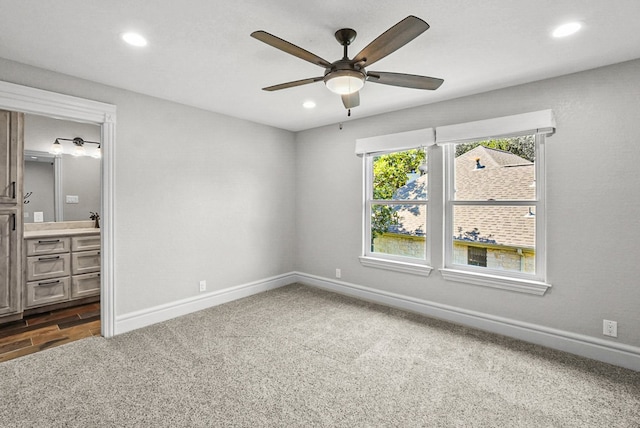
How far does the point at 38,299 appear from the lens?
3613 millimetres

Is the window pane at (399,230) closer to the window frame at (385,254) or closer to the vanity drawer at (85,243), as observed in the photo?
the window frame at (385,254)

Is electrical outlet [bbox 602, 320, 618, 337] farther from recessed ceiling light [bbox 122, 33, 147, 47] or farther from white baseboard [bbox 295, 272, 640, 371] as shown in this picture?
recessed ceiling light [bbox 122, 33, 147, 47]

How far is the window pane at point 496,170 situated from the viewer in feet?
9.86

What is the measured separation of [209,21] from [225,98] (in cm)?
142

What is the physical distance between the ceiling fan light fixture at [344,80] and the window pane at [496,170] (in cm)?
188

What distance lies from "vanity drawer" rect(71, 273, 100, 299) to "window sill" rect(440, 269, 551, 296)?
4.33 m

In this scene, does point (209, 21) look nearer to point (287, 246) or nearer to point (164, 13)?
point (164, 13)

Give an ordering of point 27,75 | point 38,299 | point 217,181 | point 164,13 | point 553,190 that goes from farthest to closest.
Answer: point 217,181, point 38,299, point 553,190, point 27,75, point 164,13

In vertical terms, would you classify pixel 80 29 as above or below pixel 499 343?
above

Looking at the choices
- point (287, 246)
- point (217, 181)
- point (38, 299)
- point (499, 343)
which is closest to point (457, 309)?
point (499, 343)

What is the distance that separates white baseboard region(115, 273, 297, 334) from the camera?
3143 millimetres

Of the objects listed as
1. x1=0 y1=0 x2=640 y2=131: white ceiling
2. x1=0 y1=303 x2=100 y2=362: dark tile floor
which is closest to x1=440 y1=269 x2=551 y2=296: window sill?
x1=0 y1=0 x2=640 y2=131: white ceiling

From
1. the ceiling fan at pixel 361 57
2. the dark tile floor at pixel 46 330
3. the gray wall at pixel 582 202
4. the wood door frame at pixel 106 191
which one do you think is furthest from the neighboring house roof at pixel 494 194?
the dark tile floor at pixel 46 330

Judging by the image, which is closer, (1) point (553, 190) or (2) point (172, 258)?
(1) point (553, 190)
